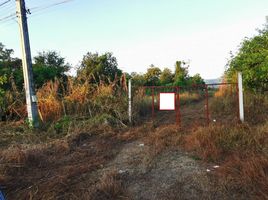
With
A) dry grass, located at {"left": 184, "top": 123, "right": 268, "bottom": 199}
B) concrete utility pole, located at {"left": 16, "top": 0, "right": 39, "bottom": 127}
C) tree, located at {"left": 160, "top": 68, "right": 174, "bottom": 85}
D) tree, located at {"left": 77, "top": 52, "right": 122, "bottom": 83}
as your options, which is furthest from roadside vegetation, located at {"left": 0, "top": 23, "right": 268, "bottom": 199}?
tree, located at {"left": 160, "top": 68, "right": 174, "bottom": 85}

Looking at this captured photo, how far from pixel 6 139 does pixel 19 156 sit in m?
3.10

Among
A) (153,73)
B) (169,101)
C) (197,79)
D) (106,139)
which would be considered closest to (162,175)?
(106,139)

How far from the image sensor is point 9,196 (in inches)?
179

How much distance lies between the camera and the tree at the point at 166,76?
35.1 meters

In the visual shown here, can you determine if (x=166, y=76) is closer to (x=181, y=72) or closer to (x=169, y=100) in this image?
(x=181, y=72)

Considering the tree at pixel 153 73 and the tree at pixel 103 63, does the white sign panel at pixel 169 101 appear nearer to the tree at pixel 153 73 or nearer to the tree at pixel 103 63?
the tree at pixel 103 63

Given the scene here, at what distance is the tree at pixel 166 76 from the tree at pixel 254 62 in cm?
2284

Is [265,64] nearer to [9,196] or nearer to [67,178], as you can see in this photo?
[67,178]

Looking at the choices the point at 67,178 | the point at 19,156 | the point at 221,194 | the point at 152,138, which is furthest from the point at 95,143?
the point at 221,194

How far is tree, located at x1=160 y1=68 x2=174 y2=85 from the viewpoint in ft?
115

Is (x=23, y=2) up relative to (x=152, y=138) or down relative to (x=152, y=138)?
up

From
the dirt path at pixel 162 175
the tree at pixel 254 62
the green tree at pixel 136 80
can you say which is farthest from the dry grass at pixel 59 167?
the green tree at pixel 136 80

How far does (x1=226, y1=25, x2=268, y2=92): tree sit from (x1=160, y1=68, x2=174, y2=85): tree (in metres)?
22.8

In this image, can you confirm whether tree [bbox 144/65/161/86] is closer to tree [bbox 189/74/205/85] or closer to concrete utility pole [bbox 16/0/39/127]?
tree [bbox 189/74/205/85]
